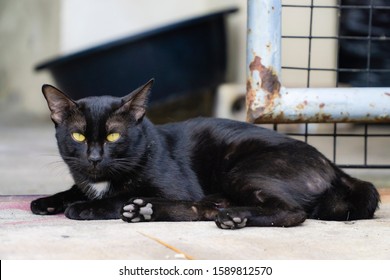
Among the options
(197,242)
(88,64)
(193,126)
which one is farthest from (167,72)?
(197,242)

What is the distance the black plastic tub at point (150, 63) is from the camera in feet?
15.6

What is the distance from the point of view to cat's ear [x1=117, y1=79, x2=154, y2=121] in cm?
260

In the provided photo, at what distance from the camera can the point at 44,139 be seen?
5246mm

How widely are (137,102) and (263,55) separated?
0.63 meters

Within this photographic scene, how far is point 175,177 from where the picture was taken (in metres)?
2.70

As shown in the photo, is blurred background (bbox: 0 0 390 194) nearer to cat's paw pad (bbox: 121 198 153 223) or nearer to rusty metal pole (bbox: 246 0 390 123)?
rusty metal pole (bbox: 246 0 390 123)

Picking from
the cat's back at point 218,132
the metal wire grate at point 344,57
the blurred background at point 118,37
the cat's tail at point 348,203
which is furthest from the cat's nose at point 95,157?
the metal wire grate at point 344,57

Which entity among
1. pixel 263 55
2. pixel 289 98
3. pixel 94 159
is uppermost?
pixel 263 55

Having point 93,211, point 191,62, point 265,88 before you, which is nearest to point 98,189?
point 93,211

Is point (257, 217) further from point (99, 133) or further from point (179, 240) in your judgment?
point (99, 133)

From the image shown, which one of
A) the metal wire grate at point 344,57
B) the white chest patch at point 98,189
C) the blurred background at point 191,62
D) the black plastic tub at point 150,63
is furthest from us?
the metal wire grate at point 344,57

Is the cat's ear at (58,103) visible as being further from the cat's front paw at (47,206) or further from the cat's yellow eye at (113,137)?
the cat's front paw at (47,206)

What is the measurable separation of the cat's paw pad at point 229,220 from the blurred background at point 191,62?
1.43 m
